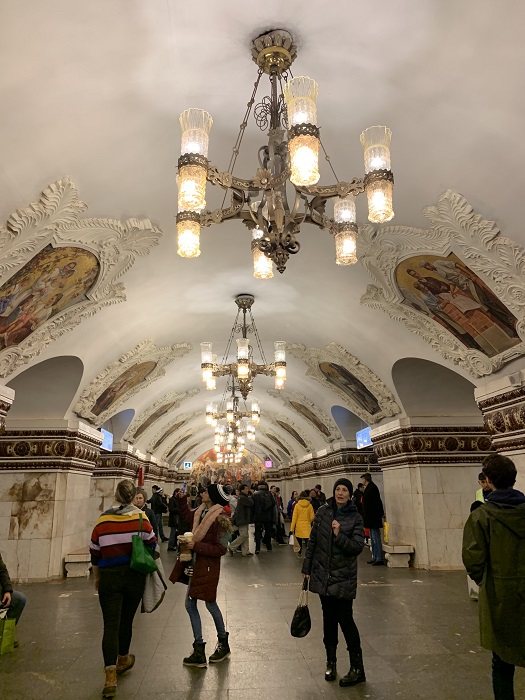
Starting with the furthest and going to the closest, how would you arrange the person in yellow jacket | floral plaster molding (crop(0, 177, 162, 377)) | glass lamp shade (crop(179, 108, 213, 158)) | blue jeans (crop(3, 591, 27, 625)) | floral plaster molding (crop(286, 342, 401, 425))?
floral plaster molding (crop(286, 342, 401, 425)), the person in yellow jacket, floral plaster molding (crop(0, 177, 162, 377)), blue jeans (crop(3, 591, 27, 625)), glass lamp shade (crop(179, 108, 213, 158))

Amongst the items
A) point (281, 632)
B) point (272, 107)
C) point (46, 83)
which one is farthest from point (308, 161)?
point (281, 632)

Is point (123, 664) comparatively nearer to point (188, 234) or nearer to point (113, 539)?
point (113, 539)

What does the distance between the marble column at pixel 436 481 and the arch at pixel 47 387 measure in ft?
20.4

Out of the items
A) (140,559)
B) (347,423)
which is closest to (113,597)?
(140,559)

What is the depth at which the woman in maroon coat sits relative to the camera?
412cm

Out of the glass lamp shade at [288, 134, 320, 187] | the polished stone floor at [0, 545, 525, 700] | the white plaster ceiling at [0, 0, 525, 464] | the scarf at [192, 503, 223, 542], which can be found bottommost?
the polished stone floor at [0, 545, 525, 700]

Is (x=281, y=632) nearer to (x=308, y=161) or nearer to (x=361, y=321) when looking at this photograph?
(x=308, y=161)

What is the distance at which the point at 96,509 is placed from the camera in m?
13.7

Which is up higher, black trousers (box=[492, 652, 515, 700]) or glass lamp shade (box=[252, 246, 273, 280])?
glass lamp shade (box=[252, 246, 273, 280])

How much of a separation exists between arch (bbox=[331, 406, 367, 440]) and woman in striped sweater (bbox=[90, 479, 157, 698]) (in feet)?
37.5

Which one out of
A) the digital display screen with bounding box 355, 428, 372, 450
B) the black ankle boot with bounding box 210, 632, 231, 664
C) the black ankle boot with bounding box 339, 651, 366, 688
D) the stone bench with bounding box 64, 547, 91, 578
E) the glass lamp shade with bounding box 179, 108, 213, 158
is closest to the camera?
the glass lamp shade with bounding box 179, 108, 213, 158

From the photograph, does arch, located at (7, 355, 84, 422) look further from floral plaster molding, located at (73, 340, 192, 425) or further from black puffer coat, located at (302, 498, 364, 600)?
black puffer coat, located at (302, 498, 364, 600)

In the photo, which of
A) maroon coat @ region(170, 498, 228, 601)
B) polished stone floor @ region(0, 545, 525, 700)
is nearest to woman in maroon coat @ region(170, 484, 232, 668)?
maroon coat @ region(170, 498, 228, 601)

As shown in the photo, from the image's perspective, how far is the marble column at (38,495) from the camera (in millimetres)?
8820
